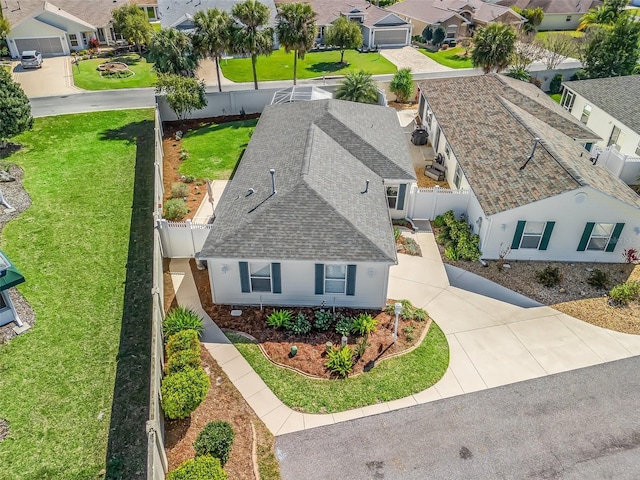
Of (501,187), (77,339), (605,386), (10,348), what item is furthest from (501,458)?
(10,348)

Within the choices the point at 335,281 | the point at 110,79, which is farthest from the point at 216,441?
the point at 110,79

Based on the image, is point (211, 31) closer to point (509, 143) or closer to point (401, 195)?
point (401, 195)

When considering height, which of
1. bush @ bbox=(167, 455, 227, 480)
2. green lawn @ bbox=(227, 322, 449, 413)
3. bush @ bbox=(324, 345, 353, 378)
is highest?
bush @ bbox=(167, 455, 227, 480)

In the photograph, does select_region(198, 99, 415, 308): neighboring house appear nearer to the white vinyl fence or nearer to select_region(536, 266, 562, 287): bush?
the white vinyl fence

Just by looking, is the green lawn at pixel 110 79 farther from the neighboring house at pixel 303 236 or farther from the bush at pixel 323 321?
the bush at pixel 323 321

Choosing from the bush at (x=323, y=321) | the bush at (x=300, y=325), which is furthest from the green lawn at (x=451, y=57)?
the bush at (x=300, y=325)

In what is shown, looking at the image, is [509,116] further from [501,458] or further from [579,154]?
[501,458]

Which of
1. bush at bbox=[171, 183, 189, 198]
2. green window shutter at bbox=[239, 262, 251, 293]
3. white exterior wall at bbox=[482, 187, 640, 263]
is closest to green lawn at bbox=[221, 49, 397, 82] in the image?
bush at bbox=[171, 183, 189, 198]
